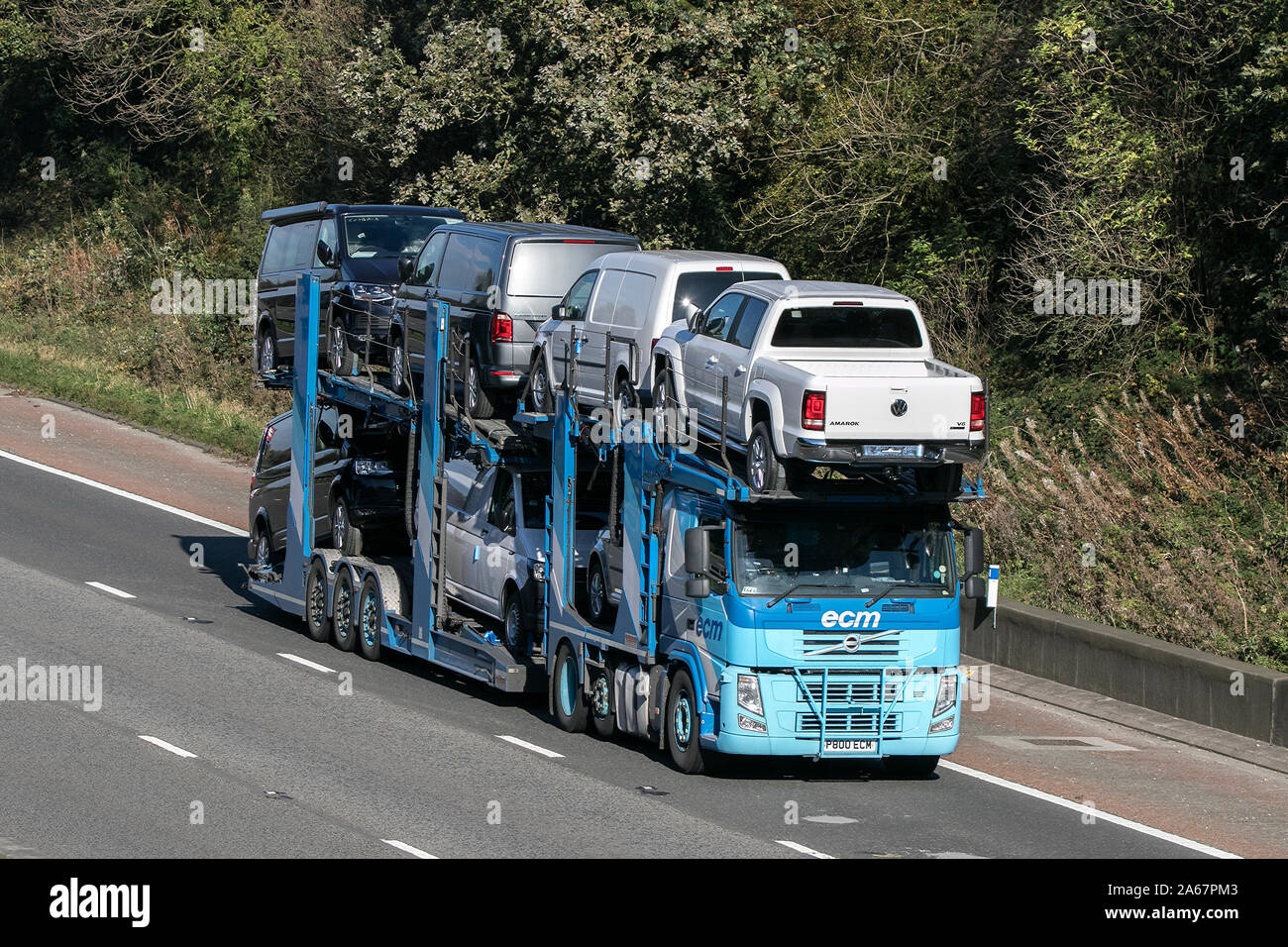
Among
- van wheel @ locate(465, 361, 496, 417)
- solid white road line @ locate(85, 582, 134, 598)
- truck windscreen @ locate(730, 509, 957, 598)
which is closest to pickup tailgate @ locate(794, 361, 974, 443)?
truck windscreen @ locate(730, 509, 957, 598)


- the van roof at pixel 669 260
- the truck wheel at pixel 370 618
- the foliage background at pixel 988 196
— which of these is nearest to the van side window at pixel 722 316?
the van roof at pixel 669 260

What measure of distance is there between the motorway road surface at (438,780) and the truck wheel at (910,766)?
0.20 metres

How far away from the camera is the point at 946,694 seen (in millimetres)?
14734

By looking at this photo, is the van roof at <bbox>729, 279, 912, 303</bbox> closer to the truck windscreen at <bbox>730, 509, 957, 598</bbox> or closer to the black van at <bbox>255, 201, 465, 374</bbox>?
the truck windscreen at <bbox>730, 509, 957, 598</bbox>

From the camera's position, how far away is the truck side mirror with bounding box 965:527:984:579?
14.4m

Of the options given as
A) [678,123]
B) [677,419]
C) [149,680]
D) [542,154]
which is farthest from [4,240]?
[677,419]

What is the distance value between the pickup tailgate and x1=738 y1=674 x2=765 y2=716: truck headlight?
1.98m

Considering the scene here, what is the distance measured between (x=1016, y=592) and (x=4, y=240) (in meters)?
34.7

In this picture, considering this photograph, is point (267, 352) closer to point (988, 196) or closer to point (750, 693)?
point (750, 693)

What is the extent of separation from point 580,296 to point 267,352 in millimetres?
7235

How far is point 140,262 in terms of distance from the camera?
42.6 metres

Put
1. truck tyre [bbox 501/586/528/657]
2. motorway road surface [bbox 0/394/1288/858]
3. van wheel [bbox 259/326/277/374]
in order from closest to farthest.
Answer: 1. motorway road surface [bbox 0/394/1288/858]
2. truck tyre [bbox 501/586/528/657]
3. van wheel [bbox 259/326/277/374]
